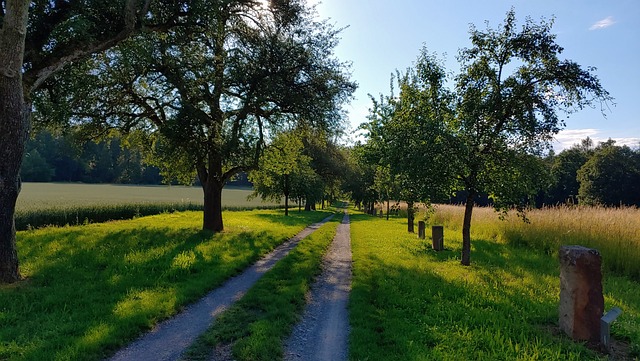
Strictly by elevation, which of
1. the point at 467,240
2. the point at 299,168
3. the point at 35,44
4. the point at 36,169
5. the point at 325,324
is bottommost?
the point at 325,324

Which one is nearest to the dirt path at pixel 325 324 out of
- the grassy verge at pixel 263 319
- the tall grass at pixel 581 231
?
the grassy verge at pixel 263 319

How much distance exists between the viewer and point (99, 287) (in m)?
7.32

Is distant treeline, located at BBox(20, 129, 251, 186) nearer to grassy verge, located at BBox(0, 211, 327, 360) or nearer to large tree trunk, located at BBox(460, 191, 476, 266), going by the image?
grassy verge, located at BBox(0, 211, 327, 360)

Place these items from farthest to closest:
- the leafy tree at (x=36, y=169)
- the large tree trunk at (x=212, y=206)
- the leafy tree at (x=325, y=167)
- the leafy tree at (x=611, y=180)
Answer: the leafy tree at (x=36, y=169)
the leafy tree at (x=611, y=180)
the leafy tree at (x=325, y=167)
the large tree trunk at (x=212, y=206)

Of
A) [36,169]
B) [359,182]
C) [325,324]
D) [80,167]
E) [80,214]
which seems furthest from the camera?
[80,167]

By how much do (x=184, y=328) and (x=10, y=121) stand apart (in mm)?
6322

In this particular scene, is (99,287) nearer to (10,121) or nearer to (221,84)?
(10,121)

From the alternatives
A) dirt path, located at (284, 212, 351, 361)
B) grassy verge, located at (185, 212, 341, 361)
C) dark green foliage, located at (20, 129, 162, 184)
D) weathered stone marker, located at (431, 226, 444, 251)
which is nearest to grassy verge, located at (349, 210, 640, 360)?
dirt path, located at (284, 212, 351, 361)

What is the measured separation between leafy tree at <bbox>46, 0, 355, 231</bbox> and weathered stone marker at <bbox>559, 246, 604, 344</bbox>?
38.3ft

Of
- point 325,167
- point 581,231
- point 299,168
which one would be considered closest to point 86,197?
point 299,168

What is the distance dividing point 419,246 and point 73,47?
1442 cm

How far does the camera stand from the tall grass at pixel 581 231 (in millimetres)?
10797

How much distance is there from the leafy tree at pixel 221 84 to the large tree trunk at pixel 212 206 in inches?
4.5

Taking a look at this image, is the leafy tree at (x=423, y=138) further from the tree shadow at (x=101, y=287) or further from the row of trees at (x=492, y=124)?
the tree shadow at (x=101, y=287)
